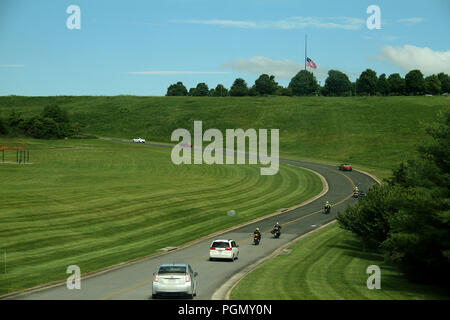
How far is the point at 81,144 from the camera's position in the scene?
126062 mm

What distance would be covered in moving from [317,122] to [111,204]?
114m

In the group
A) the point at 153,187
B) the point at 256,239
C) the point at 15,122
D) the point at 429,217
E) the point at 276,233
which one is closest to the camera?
the point at 429,217

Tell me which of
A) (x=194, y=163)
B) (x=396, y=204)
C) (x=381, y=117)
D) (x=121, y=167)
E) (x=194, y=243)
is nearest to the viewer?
(x=396, y=204)

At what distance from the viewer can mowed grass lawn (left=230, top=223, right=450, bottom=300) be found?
84.7 feet

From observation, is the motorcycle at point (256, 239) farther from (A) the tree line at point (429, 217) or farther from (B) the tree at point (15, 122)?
(B) the tree at point (15, 122)

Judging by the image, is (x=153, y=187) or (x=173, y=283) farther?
(x=153, y=187)

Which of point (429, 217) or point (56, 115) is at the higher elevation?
point (56, 115)

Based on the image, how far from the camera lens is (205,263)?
37906 millimetres

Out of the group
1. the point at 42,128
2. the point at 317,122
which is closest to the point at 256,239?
the point at 42,128

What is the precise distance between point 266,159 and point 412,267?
81.0 m

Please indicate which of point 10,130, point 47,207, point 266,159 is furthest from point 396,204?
point 10,130

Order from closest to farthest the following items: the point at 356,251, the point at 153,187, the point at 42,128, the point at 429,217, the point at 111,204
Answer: the point at 429,217
the point at 356,251
the point at 111,204
the point at 153,187
the point at 42,128

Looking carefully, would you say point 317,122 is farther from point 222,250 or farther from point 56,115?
point 222,250
